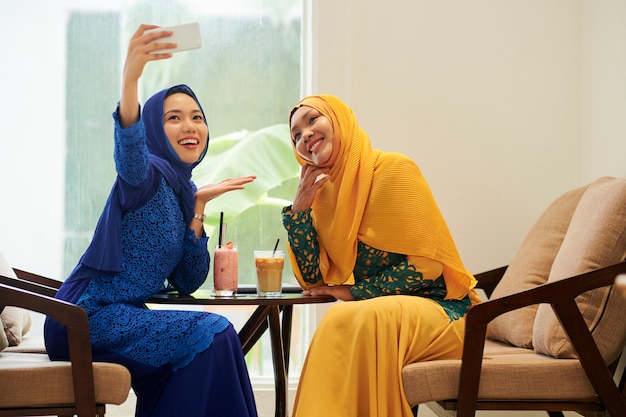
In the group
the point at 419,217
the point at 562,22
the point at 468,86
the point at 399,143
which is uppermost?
the point at 562,22

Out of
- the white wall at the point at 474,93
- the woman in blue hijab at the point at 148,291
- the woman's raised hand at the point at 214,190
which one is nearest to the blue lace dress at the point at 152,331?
the woman in blue hijab at the point at 148,291

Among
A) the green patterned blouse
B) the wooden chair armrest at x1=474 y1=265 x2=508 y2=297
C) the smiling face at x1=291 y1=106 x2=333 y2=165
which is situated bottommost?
the wooden chair armrest at x1=474 y1=265 x2=508 y2=297

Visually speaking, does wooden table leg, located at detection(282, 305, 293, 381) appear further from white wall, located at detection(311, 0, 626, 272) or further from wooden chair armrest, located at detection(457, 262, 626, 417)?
white wall, located at detection(311, 0, 626, 272)

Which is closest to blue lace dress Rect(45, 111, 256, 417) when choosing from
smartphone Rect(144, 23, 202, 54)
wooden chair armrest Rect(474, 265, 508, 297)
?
smartphone Rect(144, 23, 202, 54)

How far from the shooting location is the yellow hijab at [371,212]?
2.51 metres

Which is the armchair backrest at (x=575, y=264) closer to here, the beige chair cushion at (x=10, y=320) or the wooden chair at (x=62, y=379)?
Answer: the wooden chair at (x=62, y=379)

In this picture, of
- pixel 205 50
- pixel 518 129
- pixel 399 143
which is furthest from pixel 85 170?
pixel 518 129

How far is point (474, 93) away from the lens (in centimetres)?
355

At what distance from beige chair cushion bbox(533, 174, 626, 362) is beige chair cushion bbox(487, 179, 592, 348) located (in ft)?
0.85

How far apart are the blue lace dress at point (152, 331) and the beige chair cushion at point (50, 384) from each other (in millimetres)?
69

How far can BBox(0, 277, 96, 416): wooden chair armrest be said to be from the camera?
203 cm

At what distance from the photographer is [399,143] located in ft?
11.6

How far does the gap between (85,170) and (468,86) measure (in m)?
1.89

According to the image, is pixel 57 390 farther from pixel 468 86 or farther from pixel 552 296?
pixel 468 86
